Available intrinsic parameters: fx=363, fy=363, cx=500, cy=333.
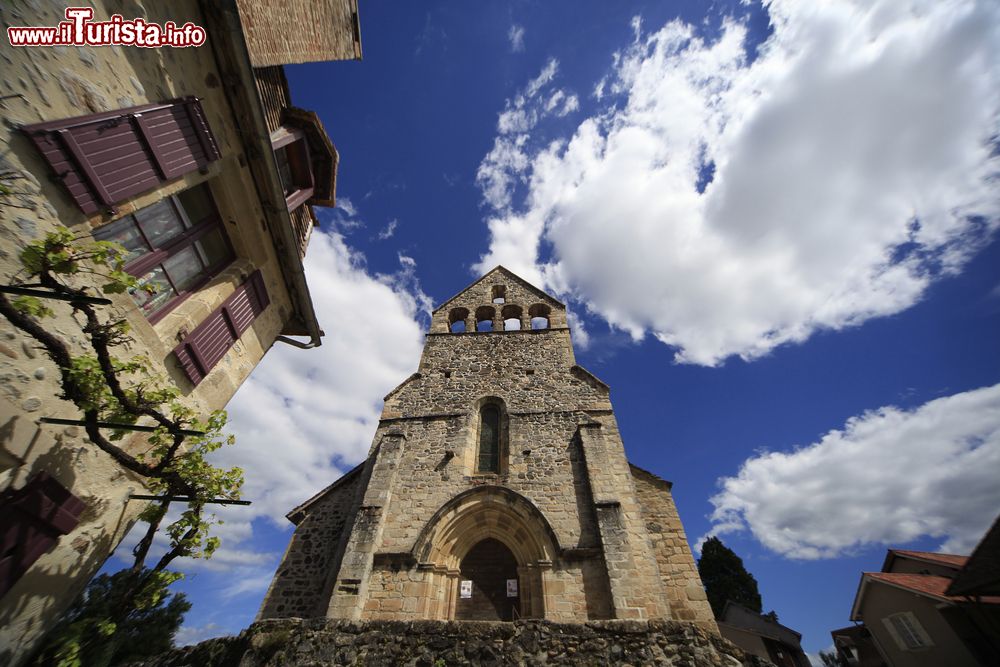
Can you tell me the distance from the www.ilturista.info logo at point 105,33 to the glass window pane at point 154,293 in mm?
2044

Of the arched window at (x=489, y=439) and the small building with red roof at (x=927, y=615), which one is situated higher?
the arched window at (x=489, y=439)

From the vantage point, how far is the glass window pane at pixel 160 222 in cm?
399

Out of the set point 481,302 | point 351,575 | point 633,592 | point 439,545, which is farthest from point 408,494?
point 481,302

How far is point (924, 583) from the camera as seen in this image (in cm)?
1472

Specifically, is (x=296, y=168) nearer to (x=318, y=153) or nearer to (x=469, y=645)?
(x=318, y=153)

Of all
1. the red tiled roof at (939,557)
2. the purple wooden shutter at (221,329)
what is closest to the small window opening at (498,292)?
the purple wooden shutter at (221,329)

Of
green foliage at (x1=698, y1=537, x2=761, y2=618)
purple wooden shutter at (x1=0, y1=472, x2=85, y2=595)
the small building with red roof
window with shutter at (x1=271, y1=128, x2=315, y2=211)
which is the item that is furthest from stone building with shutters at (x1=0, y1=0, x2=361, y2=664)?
green foliage at (x1=698, y1=537, x2=761, y2=618)

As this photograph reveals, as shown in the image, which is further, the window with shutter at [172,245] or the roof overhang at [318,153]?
the roof overhang at [318,153]

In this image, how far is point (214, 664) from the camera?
14.9 ft

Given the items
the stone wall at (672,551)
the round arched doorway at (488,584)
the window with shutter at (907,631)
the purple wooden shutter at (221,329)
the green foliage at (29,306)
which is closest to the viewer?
the green foliage at (29,306)

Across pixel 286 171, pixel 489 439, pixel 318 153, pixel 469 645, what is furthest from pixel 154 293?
pixel 489 439

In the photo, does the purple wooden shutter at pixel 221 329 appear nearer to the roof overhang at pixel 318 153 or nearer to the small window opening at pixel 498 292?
the roof overhang at pixel 318 153

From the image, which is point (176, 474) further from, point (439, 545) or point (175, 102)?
point (439, 545)

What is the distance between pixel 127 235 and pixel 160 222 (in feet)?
1.74
